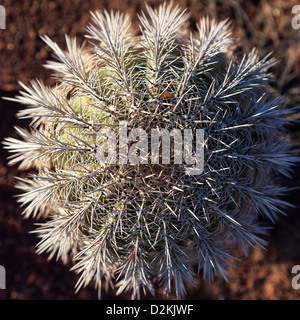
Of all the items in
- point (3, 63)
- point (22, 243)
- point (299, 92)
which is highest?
point (3, 63)

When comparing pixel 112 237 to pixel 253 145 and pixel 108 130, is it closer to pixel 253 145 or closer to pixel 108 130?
pixel 108 130

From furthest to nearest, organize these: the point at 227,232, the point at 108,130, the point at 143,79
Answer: the point at 227,232 → the point at 143,79 → the point at 108,130

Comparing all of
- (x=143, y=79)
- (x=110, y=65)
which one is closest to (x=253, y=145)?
(x=143, y=79)

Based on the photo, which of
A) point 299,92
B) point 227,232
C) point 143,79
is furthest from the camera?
point 299,92

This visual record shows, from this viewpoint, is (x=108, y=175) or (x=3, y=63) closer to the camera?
(x=108, y=175)

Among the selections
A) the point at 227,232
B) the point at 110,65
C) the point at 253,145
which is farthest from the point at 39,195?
the point at 253,145

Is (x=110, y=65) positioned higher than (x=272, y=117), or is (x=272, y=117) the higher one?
(x=110, y=65)
